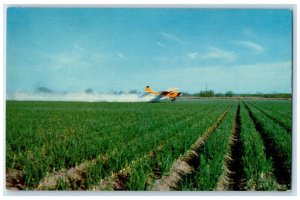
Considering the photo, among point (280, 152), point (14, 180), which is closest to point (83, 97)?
point (14, 180)

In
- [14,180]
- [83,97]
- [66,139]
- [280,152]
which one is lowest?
[14,180]

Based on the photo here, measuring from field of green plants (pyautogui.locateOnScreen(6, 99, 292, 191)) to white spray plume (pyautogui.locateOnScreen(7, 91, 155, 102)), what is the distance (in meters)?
0.13

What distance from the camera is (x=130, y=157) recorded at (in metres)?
5.50

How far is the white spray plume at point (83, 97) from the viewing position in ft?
18.4

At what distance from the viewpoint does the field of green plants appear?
194 inches

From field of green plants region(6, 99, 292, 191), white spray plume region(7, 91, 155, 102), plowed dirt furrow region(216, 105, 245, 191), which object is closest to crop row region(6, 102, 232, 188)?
field of green plants region(6, 99, 292, 191)

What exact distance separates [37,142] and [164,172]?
6.15 ft

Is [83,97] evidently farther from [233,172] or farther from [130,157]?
[233,172]

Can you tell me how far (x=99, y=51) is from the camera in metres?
5.69

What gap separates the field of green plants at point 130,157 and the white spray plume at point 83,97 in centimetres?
13

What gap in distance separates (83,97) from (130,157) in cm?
107

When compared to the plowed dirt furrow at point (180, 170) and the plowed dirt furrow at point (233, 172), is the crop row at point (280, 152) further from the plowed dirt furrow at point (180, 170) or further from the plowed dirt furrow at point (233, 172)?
the plowed dirt furrow at point (180, 170)
